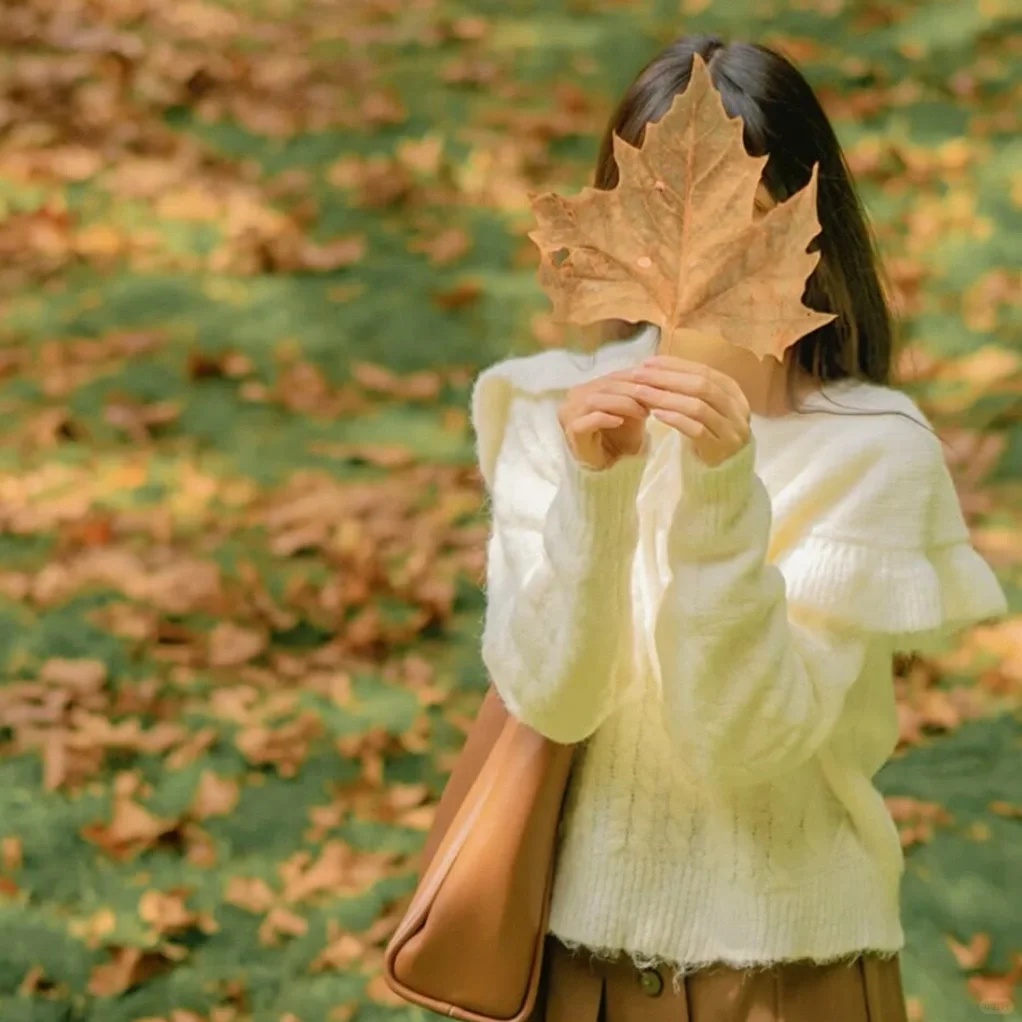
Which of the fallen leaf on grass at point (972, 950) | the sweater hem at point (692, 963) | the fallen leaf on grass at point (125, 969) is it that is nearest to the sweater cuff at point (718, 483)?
the sweater hem at point (692, 963)

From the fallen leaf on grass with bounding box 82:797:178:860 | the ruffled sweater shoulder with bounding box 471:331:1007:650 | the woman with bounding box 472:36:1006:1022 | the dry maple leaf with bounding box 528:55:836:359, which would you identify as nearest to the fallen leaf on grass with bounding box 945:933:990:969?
the woman with bounding box 472:36:1006:1022

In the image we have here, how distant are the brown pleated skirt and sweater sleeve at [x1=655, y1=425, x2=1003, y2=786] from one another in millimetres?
214

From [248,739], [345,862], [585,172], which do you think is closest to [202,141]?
[585,172]

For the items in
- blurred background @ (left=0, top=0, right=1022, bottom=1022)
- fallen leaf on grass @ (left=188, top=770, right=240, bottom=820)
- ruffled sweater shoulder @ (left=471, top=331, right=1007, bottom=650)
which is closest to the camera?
ruffled sweater shoulder @ (left=471, top=331, right=1007, bottom=650)

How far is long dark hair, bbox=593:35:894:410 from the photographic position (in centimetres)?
125

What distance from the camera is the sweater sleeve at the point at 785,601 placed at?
42.8 inches

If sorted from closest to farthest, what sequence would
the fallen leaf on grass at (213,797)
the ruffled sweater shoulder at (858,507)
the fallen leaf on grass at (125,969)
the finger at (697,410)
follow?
the finger at (697,410), the ruffled sweater shoulder at (858,507), the fallen leaf on grass at (125,969), the fallen leaf on grass at (213,797)

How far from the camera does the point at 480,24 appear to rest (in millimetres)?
4594

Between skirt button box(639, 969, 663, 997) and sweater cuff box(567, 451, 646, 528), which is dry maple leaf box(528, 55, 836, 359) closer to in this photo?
sweater cuff box(567, 451, 646, 528)

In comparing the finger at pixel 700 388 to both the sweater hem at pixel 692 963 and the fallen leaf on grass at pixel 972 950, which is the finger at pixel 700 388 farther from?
the fallen leaf on grass at pixel 972 950

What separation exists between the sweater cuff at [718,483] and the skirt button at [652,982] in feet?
1.54

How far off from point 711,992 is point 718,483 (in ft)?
1.69

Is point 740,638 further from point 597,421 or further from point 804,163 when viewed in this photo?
point 804,163

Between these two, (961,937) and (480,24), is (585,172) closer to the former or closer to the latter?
(480,24)
